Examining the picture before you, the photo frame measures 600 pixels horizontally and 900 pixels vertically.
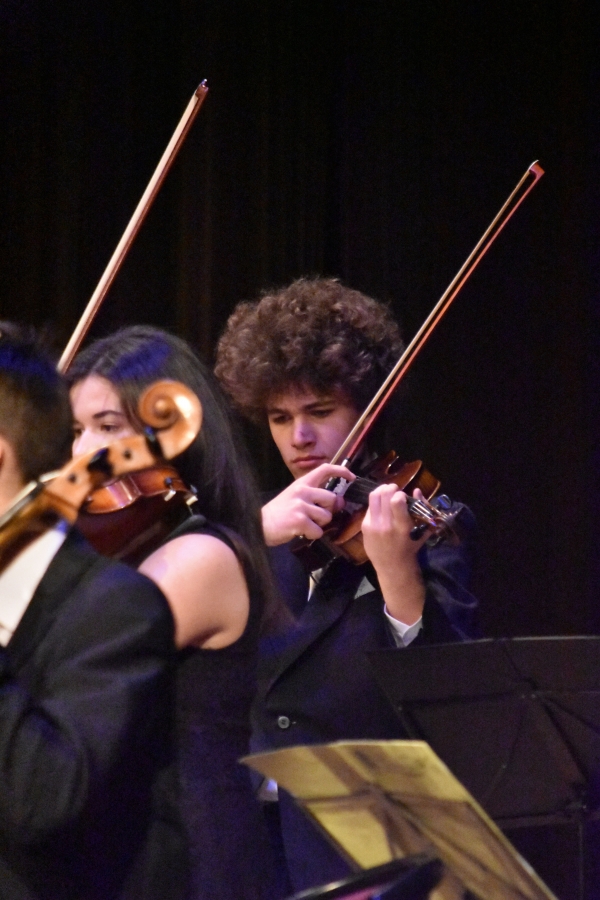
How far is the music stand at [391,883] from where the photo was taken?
73 cm

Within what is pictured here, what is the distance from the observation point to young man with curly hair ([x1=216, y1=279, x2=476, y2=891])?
1.73m

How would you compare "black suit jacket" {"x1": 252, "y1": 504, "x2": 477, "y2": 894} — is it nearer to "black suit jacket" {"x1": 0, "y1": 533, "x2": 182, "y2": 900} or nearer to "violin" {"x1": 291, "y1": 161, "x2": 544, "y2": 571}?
"violin" {"x1": 291, "y1": 161, "x2": 544, "y2": 571}

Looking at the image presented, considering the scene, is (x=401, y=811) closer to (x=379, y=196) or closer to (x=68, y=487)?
(x=68, y=487)

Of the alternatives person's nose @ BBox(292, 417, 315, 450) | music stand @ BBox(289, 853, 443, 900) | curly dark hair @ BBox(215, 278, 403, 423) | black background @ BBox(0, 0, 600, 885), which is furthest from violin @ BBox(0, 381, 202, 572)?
black background @ BBox(0, 0, 600, 885)

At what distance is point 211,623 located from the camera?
4.14 feet

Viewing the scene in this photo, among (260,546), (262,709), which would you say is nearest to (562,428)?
(262,709)

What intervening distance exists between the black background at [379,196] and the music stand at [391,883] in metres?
1.68

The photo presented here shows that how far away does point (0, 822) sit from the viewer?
1040 millimetres

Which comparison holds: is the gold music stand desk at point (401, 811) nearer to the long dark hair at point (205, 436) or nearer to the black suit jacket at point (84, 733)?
the black suit jacket at point (84, 733)

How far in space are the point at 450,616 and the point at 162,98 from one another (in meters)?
1.55

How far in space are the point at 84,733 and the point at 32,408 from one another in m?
0.34

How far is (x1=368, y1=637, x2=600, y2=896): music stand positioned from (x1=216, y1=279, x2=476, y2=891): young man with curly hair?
0.24 m

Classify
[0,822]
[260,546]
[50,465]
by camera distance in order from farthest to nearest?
1. [260,546]
2. [50,465]
3. [0,822]

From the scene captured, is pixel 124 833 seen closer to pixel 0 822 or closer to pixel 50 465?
pixel 0 822
